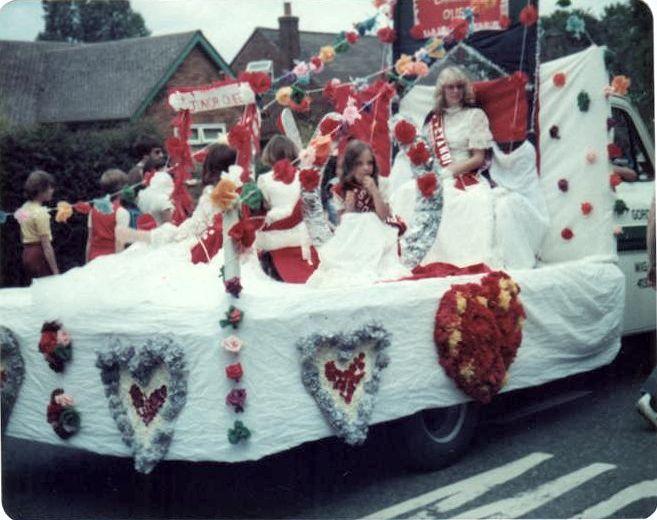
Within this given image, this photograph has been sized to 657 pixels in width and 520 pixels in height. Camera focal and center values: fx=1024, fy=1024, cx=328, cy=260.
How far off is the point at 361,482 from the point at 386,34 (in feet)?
11.6

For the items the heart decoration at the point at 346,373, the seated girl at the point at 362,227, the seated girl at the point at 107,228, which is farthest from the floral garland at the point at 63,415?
the seated girl at the point at 107,228

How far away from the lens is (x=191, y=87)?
6.25 m

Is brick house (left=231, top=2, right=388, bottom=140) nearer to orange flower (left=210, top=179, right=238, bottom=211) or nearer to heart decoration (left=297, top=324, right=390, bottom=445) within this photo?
orange flower (left=210, top=179, right=238, bottom=211)

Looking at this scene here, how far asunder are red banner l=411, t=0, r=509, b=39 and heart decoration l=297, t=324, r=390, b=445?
3.16 metres

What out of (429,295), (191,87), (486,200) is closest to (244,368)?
(429,295)

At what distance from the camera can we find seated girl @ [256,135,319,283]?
5.77 metres

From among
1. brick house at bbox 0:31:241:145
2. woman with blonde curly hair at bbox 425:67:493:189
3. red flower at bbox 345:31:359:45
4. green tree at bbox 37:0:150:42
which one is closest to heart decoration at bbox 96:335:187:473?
brick house at bbox 0:31:241:145

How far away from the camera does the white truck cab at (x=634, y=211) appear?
6.95 meters

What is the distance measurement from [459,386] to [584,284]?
1.46 meters

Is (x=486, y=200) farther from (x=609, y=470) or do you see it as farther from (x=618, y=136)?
(x=609, y=470)

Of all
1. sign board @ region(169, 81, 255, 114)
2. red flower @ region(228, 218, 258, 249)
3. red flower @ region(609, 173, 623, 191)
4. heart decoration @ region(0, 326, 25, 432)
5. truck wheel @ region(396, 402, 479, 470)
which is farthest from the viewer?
red flower @ region(609, 173, 623, 191)

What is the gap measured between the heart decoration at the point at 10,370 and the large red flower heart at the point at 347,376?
1621 millimetres

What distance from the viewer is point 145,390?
15.0 feet

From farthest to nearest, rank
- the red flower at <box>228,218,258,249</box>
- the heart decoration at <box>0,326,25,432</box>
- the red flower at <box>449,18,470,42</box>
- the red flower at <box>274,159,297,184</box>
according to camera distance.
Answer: the red flower at <box>449,18,470,42</box>, the heart decoration at <box>0,326,25,432</box>, the red flower at <box>274,159,297,184</box>, the red flower at <box>228,218,258,249</box>
